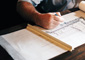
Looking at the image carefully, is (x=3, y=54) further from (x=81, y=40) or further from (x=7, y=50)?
(x=81, y=40)

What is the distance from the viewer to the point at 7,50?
1.59ft

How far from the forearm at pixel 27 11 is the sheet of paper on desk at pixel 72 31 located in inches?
6.3

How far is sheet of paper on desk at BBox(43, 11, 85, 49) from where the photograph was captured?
550 millimetres

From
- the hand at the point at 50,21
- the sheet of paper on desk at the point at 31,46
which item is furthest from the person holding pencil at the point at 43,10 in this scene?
the sheet of paper on desk at the point at 31,46

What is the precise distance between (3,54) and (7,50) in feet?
0.08

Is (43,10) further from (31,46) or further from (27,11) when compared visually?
(31,46)

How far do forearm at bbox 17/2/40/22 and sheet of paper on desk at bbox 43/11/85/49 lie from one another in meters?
0.16

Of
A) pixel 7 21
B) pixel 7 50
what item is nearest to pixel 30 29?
pixel 7 50

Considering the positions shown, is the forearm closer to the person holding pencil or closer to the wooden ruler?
the person holding pencil

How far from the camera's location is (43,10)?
100 cm

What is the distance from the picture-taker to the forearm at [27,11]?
0.74 m

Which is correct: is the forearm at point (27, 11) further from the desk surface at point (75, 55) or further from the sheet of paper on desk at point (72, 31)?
the desk surface at point (75, 55)

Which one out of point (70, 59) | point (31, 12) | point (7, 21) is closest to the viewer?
point (70, 59)

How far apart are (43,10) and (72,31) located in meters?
0.43
